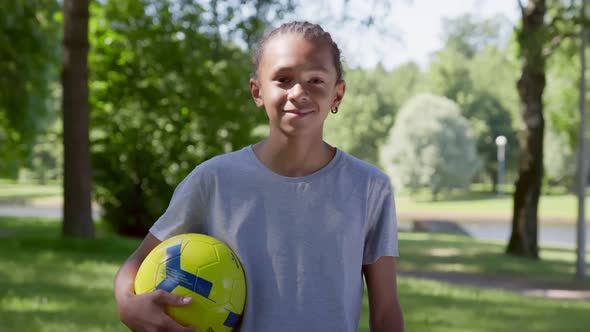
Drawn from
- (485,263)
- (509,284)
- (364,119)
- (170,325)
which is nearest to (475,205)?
(364,119)

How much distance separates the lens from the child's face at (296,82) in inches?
84.9

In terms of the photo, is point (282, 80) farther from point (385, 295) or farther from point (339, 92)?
point (385, 295)

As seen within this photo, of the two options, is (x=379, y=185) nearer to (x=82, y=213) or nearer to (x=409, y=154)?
(x=82, y=213)

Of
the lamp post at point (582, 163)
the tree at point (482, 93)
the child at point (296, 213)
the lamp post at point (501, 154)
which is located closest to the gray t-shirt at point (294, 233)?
the child at point (296, 213)

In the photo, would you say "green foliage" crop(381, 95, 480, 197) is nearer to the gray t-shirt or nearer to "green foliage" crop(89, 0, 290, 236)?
"green foliage" crop(89, 0, 290, 236)

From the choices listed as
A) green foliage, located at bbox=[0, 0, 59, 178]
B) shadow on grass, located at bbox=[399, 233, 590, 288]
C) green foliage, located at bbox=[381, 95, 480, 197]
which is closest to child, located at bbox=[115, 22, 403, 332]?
shadow on grass, located at bbox=[399, 233, 590, 288]

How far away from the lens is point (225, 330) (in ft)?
7.34

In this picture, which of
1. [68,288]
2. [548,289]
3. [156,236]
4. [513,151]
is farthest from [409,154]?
[156,236]

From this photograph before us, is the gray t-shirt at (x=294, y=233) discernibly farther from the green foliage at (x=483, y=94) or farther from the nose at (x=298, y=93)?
the green foliage at (x=483, y=94)

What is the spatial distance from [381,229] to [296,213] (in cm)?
27

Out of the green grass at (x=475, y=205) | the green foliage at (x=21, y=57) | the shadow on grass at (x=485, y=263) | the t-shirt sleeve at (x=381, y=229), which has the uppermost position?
the green foliage at (x=21, y=57)

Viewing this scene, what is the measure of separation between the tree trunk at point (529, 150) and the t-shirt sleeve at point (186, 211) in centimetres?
1702

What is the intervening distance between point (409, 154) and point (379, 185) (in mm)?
60919

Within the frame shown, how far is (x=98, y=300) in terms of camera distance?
8.55 m
